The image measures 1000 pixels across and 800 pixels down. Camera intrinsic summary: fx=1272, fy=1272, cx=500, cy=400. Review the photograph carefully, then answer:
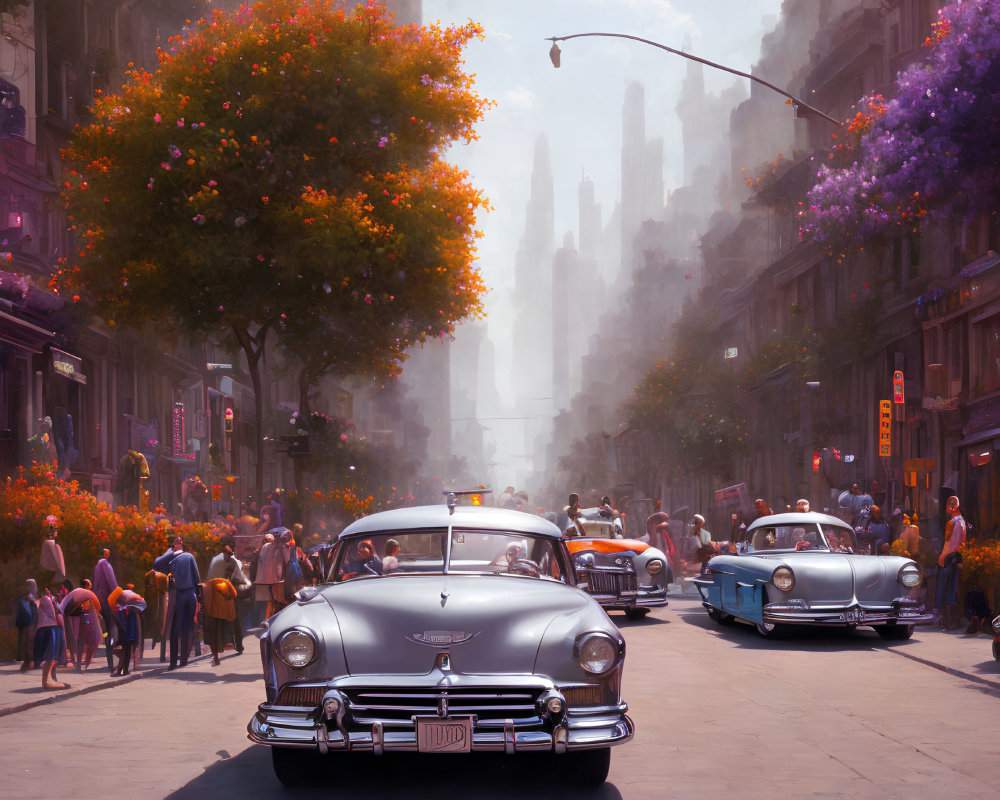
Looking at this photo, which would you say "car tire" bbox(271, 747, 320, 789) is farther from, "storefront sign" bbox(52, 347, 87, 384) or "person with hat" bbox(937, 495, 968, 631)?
"storefront sign" bbox(52, 347, 87, 384)

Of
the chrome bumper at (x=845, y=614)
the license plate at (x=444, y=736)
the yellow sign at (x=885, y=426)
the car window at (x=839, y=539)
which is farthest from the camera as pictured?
the yellow sign at (x=885, y=426)

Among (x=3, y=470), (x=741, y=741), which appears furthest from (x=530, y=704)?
(x=3, y=470)

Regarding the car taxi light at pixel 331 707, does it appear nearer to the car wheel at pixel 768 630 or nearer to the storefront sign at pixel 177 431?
the car wheel at pixel 768 630

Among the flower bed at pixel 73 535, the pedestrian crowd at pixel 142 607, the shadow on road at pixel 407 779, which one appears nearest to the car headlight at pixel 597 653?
the shadow on road at pixel 407 779

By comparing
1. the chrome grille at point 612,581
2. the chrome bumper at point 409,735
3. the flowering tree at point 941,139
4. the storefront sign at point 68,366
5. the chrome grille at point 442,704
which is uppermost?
the flowering tree at point 941,139

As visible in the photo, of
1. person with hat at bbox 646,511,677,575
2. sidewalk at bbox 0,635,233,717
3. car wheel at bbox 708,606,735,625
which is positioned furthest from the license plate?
person with hat at bbox 646,511,677,575

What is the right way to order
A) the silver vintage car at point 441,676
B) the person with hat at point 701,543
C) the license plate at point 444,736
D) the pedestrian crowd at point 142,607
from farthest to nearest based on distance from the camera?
the person with hat at point 701,543
the pedestrian crowd at point 142,607
the silver vintage car at point 441,676
the license plate at point 444,736

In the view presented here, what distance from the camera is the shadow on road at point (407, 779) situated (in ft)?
23.9

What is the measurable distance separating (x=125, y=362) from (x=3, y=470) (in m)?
12.2

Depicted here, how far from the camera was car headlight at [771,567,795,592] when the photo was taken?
51.9 feet

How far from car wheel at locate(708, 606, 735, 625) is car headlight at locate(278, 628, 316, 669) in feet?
41.4

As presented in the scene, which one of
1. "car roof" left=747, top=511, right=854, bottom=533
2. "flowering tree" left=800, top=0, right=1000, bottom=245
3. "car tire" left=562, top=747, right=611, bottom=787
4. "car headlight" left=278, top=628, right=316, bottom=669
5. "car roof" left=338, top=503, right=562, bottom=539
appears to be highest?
"flowering tree" left=800, top=0, right=1000, bottom=245

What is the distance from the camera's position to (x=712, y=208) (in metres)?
163

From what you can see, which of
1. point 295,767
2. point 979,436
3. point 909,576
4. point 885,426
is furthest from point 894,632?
point 885,426
